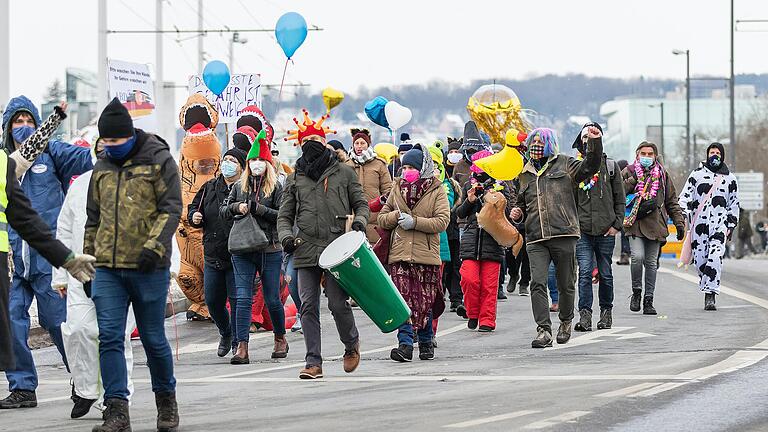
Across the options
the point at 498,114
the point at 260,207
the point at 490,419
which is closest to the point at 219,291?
the point at 260,207

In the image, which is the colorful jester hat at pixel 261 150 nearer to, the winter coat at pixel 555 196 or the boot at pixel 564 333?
the winter coat at pixel 555 196

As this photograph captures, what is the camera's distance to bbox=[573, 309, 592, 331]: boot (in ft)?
48.4

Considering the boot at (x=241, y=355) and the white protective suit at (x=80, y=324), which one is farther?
the boot at (x=241, y=355)

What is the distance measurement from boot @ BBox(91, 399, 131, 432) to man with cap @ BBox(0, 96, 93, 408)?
1979 mm

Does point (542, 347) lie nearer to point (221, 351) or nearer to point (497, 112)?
point (221, 351)

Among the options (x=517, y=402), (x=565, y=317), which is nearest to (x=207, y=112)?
(x=565, y=317)

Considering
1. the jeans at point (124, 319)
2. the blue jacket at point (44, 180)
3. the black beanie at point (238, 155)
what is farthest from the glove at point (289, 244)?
the jeans at point (124, 319)

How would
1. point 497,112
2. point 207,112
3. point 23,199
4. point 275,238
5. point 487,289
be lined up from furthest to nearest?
point 497,112, point 207,112, point 487,289, point 275,238, point 23,199

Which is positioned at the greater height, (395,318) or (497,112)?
(497,112)

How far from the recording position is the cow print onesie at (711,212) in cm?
1777

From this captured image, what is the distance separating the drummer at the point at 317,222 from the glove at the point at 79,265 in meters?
3.20

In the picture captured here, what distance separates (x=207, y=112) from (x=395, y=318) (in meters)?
6.15

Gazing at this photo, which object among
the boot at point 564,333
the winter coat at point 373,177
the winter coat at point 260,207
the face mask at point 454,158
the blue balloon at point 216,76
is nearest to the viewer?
the winter coat at point 260,207

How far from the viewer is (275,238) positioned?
12680 millimetres
